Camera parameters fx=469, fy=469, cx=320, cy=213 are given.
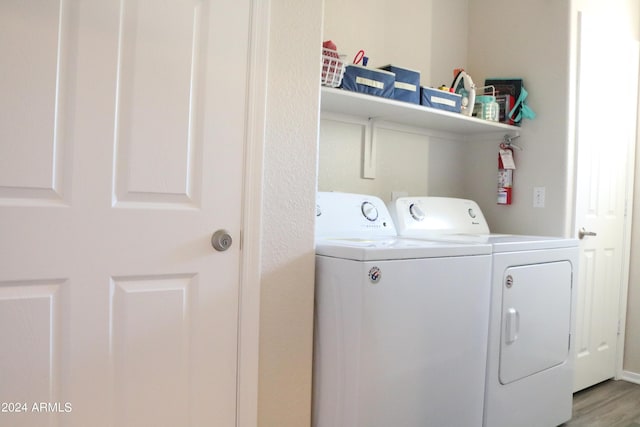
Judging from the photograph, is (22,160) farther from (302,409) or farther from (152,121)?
(302,409)

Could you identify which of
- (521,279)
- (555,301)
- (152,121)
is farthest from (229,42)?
(555,301)

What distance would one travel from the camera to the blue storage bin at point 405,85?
2.13 m

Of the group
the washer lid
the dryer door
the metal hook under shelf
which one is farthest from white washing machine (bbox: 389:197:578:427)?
the metal hook under shelf

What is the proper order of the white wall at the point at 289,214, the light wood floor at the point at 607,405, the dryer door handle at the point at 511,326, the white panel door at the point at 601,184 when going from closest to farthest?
the white wall at the point at 289,214, the dryer door handle at the point at 511,326, the light wood floor at the point at 607,405, the white panel door at the point at 601,184

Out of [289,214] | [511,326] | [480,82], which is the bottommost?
[511,326]

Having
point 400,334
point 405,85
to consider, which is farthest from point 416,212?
point 400,334

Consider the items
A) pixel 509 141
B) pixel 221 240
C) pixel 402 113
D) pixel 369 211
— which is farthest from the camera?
pixel 509 141

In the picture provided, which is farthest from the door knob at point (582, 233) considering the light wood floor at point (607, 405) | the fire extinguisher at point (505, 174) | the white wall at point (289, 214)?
the white wall at point (289, 214)

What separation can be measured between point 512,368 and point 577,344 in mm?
994

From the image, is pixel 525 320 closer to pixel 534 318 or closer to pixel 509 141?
pixel 534 318

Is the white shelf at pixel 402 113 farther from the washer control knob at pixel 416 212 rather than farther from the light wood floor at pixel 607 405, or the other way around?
the light wood floor at pixel 607 405

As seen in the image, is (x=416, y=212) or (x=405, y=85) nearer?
(x=405, y=85)

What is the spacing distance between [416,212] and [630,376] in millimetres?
1912

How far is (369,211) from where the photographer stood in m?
2.13
